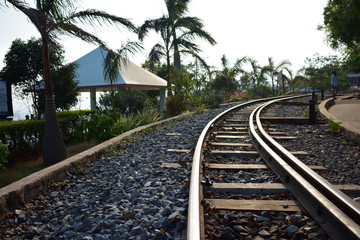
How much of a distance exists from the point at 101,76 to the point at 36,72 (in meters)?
4.72

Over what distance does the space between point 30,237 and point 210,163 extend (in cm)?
249

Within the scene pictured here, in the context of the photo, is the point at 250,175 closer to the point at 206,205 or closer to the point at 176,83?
the point at 206,205

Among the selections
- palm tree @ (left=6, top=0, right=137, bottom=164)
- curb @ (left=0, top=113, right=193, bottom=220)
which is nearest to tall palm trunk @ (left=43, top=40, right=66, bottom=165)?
palm tree @ (left=6, top=0, right=137, bottom=164)

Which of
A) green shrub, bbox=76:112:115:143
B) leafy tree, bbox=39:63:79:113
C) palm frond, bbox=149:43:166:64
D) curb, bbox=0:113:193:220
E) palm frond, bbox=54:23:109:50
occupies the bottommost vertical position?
curb, bbox=0:113:193:220

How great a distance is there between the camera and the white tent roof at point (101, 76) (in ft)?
58.6

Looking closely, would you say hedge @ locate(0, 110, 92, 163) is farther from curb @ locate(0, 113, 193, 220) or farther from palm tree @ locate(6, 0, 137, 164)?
curb @ locate(0, 113, 193, 220)

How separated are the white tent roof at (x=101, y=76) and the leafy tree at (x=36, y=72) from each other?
2.63 m

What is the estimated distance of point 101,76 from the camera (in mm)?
19125

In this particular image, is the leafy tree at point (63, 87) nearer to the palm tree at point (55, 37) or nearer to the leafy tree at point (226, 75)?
the palm tree at point (55, 37)

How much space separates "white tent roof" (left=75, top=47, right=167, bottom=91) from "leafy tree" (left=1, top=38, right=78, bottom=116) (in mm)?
2632

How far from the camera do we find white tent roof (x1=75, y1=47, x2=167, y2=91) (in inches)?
704

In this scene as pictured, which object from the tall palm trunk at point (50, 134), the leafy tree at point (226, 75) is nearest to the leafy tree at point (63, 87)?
the tall palm trunk at point (50, 134)

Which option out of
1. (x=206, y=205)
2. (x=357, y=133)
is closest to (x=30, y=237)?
(x=206, y=205)

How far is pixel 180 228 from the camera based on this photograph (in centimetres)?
239
